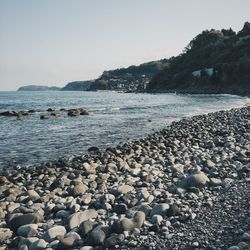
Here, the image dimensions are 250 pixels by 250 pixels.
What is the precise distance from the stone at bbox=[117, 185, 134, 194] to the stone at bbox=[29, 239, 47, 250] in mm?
3253

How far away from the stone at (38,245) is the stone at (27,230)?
0.63m

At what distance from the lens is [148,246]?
6160 mm

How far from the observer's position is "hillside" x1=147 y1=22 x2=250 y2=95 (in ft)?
338

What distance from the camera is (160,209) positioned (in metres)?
7.59

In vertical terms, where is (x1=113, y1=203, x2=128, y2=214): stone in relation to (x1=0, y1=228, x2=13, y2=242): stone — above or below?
above

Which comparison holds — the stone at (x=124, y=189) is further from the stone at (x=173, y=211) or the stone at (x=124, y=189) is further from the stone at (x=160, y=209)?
the stone at (x=173, y=211)

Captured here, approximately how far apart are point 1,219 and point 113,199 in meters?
2.68

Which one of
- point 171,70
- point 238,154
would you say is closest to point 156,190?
point 238,154

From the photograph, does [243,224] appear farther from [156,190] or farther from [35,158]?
[35,158]

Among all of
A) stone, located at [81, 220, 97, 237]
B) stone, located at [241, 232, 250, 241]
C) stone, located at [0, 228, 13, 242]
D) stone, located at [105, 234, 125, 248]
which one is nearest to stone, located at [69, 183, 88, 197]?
stone, located at [81, 220, 97, 237]

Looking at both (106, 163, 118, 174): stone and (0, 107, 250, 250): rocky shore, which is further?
(106, 163, 118, 174): stone

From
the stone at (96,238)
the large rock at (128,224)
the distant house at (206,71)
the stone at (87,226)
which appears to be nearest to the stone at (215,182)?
the large rock at (128,224)

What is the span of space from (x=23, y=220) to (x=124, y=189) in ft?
9.51

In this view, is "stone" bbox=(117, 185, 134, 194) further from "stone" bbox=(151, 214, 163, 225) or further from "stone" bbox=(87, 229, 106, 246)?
"stone" bbox=(87, 229, 106, 246)
